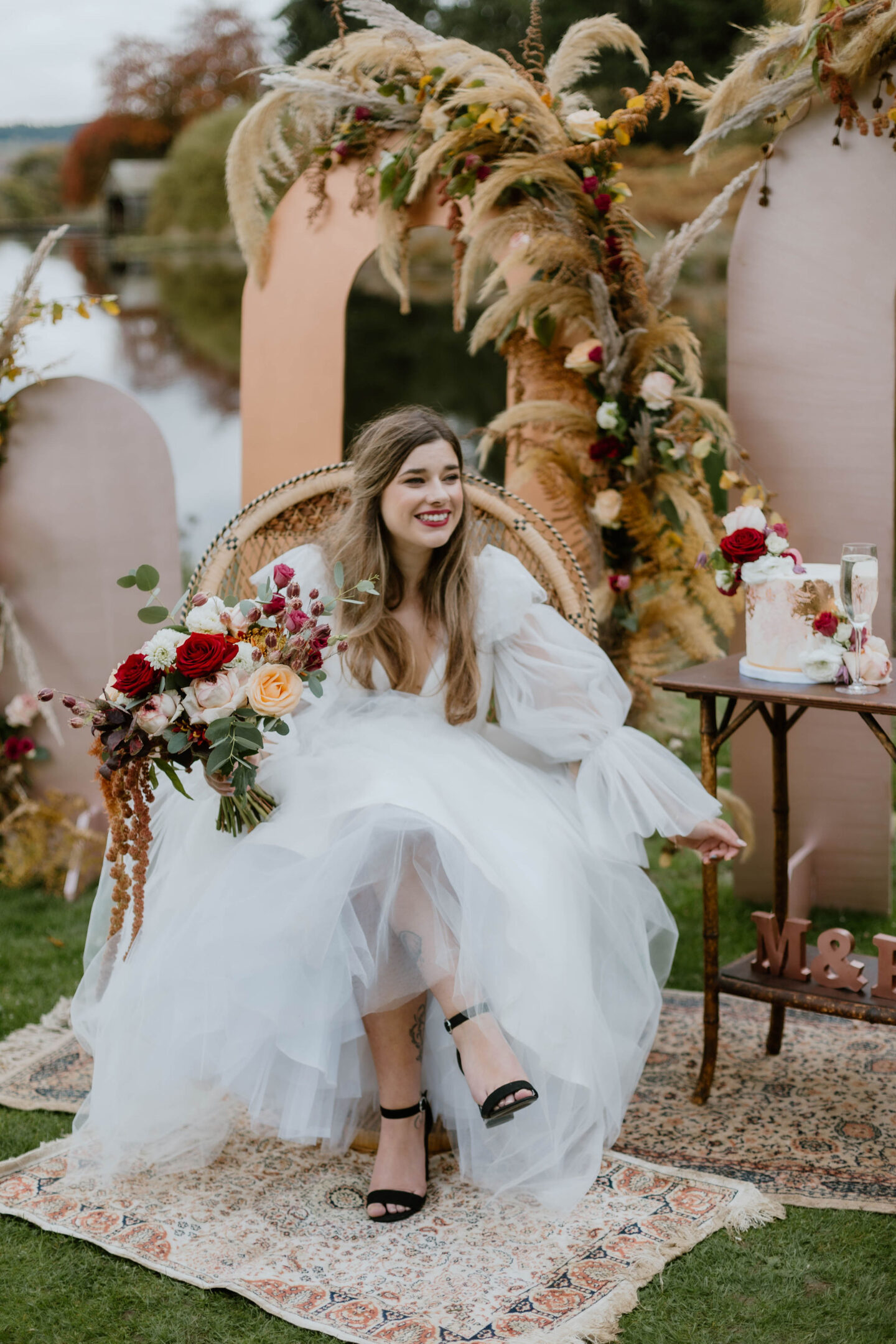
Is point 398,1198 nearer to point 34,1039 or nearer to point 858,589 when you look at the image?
point 34,1039

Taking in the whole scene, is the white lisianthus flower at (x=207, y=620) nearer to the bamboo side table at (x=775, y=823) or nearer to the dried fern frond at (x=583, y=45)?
the bamboo side table at (x=775, y=823)

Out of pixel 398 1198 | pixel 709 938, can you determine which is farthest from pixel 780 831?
pixel 398 1198

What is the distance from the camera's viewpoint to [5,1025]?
3191mm

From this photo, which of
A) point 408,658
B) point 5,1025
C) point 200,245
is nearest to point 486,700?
point 408,658

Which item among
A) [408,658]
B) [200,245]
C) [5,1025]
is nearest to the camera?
[408,658]

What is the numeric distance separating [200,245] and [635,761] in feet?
18.2

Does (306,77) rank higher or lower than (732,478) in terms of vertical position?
higher

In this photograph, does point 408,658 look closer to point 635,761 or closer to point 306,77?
point 635,761

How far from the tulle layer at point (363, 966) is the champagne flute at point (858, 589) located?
67 cm

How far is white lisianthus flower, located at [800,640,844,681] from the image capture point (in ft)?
7.85

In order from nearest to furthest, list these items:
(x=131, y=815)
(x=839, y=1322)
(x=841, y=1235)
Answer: (x=839, y=1322), (x=841, y=1235), (x=131, y=815)

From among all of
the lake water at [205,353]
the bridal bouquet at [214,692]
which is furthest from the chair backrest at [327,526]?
the lake water at [205,353]

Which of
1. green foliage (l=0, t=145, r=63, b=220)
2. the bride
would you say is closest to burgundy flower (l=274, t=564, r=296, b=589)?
the bride

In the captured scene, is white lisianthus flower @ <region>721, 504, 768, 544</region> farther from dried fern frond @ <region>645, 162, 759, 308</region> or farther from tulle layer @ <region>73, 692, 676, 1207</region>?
dried fern frond @ <region>645, 162, 759, 308</region>
